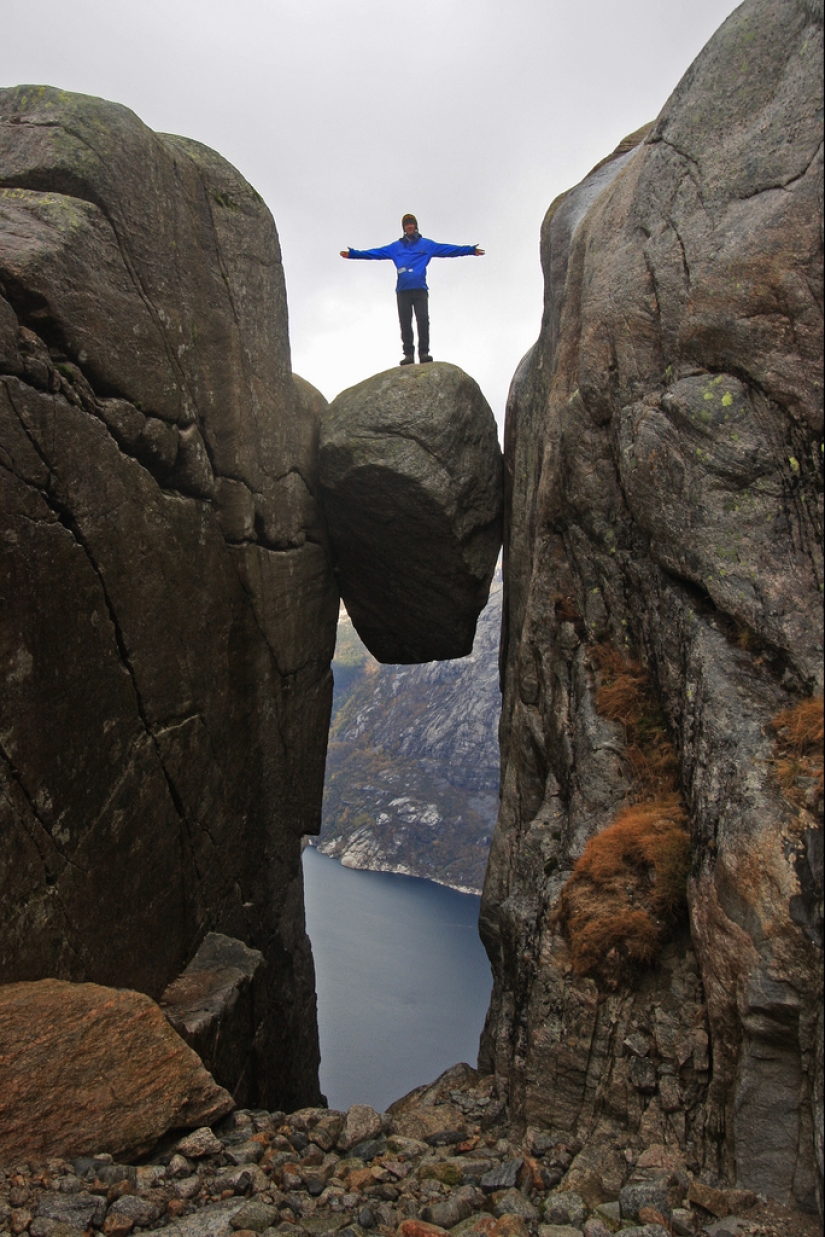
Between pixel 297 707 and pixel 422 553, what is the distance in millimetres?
4462

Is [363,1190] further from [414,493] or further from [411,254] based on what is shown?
[411,254]

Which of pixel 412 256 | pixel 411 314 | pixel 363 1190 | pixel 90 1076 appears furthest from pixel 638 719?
pixel 412 256

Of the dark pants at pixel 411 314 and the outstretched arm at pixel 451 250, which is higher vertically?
the outstretched arm at pixel 451 250

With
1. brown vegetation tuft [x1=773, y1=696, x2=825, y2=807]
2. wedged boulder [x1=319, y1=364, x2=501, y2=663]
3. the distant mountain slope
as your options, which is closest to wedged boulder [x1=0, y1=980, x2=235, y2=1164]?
brown vegetation tuft [x1=773, y1=696, x2=825, y2=807]

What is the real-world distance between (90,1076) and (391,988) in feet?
106

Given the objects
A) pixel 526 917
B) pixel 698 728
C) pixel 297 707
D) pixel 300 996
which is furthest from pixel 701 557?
pixel 300 996

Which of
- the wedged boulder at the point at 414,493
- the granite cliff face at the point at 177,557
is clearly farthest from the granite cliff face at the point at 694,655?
the granite cliff face at the point at 177,557

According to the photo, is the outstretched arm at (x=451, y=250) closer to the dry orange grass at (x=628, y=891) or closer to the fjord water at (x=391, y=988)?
the dry orange grass at (x=628, y=891)

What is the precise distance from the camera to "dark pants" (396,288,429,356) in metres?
18.2

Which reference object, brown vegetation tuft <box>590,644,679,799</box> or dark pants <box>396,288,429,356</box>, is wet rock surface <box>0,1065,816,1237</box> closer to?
brown vegetation tuft <box>590,644,679,799</box>

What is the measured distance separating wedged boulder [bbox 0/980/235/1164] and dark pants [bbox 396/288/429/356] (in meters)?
14.3

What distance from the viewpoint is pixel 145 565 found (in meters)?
12.2

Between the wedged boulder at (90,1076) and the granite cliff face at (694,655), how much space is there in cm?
431

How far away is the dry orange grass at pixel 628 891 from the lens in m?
9.34
